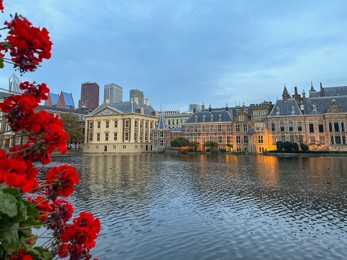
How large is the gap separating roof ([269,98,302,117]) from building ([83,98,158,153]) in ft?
131

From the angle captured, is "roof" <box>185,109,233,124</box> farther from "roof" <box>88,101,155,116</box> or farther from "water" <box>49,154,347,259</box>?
"water" <box>49,154,347,259</box>

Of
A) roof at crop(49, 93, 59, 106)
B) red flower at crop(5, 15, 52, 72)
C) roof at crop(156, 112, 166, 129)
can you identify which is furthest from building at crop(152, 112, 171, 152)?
roof at crop(49, 93, 59, 106)

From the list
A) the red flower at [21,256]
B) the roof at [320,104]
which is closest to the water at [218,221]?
the red flower at [21,256]

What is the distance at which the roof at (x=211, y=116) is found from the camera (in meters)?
76.2

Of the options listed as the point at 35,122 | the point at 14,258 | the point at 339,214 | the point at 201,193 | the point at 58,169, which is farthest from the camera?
the point at 201,193

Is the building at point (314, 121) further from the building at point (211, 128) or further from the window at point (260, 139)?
the building at point (211, 128)

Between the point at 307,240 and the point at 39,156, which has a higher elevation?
the point at 39,156

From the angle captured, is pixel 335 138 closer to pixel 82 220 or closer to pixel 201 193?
pixel 201 193

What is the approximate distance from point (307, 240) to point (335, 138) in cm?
6353

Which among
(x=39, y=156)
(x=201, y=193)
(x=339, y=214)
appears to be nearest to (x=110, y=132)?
(x=201, y=193)

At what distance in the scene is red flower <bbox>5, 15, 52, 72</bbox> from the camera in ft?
9.16

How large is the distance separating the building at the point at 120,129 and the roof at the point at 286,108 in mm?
40019

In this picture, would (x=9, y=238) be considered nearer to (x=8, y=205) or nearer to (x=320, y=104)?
(x=8, y=205)

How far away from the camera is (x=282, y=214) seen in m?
10.8
